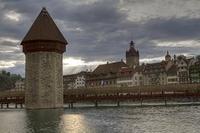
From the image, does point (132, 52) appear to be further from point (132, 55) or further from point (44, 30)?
point (44, 30)

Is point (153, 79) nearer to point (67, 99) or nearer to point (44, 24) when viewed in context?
point (67, 99)

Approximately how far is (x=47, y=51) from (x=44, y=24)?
309cm

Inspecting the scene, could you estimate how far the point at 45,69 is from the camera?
39.2 meters

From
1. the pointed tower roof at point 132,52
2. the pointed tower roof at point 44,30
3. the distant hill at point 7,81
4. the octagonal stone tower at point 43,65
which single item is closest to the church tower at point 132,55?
the pointed tower roof at point 132,52

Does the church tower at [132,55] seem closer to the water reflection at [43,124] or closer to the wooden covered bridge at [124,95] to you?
the wooden covered bridge at [124,95]

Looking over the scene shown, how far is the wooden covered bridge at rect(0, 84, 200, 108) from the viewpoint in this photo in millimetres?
44688

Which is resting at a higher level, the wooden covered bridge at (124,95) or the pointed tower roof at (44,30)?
the pointed tower roof at (44,30)

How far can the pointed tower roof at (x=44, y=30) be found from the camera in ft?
133

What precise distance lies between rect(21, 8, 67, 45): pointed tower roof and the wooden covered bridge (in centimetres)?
797

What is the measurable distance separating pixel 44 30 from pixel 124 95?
38.9 feet

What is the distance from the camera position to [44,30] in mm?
40875

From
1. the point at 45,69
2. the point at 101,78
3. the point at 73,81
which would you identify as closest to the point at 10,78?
the point at 73,81

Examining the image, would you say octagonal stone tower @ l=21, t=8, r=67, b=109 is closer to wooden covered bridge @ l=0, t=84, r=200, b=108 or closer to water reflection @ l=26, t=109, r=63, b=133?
wooden covered bridge @ l=0, t=84, r=200, b=108

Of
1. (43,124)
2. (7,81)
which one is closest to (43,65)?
(43,124)
